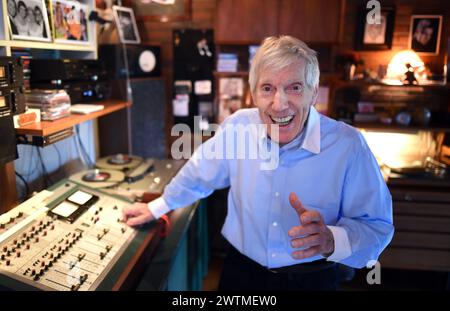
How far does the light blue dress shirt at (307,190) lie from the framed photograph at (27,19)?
572mm

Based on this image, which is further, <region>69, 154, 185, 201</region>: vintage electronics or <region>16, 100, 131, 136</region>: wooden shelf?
<region>69, 154, 185, 201</region>: vintage electronics

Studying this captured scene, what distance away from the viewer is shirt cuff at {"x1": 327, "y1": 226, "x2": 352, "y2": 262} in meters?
0.72

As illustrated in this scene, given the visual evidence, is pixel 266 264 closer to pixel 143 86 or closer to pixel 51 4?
pixel 51 4

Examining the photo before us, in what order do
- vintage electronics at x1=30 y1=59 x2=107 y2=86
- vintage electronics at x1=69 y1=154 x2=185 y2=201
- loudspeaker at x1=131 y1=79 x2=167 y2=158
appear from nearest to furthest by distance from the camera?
vintage electronics at x1=30 y1=59 x2=107 y2=86 < vintage electronics at x1=69 y1=154 x2=185 y2=201 < loudspeaker at x1=131 y1=79 x2=167 y2=158

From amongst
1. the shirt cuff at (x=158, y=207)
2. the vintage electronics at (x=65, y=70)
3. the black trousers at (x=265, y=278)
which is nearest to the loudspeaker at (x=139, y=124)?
the vintage electronics at (x=65, y=70)

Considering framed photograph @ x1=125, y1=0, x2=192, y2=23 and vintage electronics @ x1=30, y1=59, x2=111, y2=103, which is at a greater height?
framed photograph @ x1=125, y1=0, x2=192, y2=23

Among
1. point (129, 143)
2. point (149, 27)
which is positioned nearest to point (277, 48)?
point (129, 143)

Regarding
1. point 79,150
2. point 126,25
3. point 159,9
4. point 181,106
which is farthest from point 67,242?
point 181,106

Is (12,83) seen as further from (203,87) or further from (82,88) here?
(203,87)

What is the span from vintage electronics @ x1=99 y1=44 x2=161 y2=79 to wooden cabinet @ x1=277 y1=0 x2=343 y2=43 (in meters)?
0.79

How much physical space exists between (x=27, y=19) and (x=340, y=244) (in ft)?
3.08

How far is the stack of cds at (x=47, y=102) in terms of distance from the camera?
120 centimetres

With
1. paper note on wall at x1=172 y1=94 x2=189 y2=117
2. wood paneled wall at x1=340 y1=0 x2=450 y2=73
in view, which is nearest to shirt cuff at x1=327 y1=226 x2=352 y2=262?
wood paneled wall at x1=340 y1=0 x2=450 y2=73

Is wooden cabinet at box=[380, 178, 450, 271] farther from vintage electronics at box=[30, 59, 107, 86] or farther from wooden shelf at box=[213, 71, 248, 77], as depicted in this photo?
wooden shelf at box=[213, 71, 248, 77]
